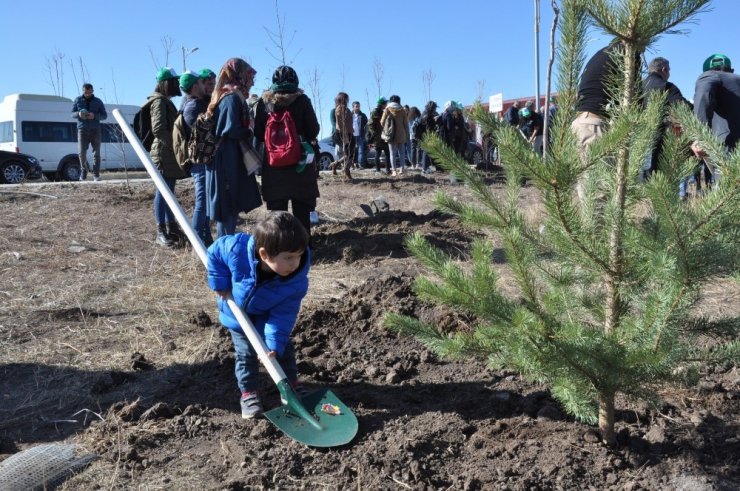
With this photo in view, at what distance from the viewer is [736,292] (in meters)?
4.23

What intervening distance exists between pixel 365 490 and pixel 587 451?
2.73ft

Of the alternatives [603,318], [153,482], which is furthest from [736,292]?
[153,482]

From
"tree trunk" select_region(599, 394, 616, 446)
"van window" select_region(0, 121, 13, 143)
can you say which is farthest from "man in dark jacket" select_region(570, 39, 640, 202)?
"van window" select_region(0, 121, 13, 143)

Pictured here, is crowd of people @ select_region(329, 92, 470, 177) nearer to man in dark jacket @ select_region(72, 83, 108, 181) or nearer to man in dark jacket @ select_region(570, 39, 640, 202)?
man in dark jacket @ select_region(72, 83, 108, 181)

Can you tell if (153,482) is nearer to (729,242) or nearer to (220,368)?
(220,368)

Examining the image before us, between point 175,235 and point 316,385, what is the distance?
3799 mm

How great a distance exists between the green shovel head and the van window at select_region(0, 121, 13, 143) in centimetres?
1796

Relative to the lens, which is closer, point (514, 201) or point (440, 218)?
point (514, 201)

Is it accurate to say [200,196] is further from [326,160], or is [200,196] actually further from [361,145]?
[326,160]

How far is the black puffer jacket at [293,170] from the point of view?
5398mm

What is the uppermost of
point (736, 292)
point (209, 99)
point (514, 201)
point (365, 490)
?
point (209, 99)

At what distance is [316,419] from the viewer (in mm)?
2676

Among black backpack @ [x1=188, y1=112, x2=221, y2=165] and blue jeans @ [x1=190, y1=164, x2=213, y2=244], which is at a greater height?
black backpack @ [x1=188, y1=112, x2=221, y2=165]

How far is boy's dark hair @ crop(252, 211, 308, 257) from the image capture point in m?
2.60
